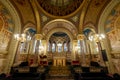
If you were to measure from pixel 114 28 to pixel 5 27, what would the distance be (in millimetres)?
11818

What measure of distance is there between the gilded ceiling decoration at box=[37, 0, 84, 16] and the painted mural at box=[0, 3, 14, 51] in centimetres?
418

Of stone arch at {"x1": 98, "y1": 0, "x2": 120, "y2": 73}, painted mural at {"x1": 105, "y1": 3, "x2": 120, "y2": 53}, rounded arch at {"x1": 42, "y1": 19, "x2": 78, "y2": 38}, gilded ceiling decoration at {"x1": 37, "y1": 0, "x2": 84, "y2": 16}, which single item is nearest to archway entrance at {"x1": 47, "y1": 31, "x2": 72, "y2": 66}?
rounded arch at {"x1": 42, "y1": 19, "x2": 78, "y2": 38}

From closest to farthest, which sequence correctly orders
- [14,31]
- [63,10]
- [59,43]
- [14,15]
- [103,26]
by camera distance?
[14,15] → [14,31] → [103,26] → [63,10] → [59,43]

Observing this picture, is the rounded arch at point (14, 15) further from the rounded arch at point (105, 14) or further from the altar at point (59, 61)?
the rounded arch at point (105, 14)

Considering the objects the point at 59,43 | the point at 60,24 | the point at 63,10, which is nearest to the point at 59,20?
the point at 63,10

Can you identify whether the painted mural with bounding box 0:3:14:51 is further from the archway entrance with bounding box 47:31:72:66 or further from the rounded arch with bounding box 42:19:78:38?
the archway entrance with bounding box 47:31:72:66

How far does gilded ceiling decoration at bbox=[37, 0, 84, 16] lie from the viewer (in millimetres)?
10770

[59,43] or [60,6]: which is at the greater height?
[60,6]

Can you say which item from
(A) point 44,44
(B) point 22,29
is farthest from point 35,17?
(A) point 44,44

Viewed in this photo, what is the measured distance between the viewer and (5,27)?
8.37 meters

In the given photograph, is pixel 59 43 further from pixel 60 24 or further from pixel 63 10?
pixel 63 10

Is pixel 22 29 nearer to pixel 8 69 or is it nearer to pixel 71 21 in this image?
pixel 8 69

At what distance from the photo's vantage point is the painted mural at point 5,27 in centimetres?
801

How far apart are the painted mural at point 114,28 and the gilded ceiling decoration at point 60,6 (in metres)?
4.12
